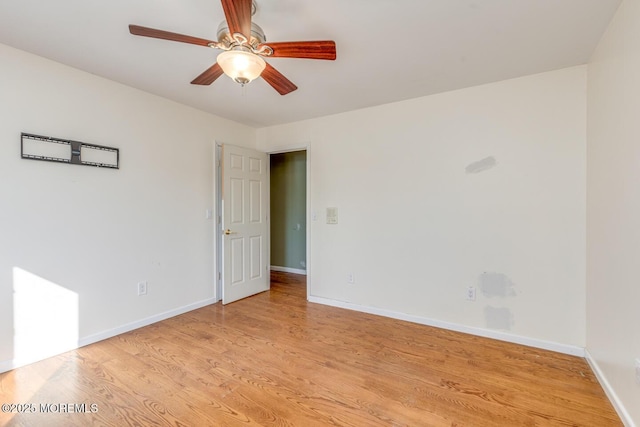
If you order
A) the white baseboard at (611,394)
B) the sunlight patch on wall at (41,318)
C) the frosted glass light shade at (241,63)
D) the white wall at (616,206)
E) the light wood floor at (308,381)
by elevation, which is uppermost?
the frosted glass light shade at (241,63)

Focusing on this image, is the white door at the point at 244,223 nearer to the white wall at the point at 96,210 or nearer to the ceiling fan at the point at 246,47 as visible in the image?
the white wall at the point at 96,210

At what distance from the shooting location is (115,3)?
165 centimetres

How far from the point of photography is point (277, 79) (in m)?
1.94

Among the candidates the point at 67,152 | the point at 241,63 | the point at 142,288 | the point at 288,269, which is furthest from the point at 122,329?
the point at 288,269

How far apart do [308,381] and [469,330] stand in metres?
1.69

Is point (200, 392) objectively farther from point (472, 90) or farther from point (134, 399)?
point (472, 90)

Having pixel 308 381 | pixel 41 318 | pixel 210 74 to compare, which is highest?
pixel 210 74

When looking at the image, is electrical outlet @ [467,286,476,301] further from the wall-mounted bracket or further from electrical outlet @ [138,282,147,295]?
the wall-mounted bracket

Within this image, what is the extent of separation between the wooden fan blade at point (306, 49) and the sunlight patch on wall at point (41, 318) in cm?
247

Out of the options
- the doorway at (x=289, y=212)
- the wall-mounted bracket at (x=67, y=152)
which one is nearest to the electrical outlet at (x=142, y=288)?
the wall-mounted bracket at (x=67, y=152)

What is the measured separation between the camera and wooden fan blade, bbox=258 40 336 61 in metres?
1.53

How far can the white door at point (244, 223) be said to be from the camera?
3582 millimetres

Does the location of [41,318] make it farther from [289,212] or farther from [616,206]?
[616,206]

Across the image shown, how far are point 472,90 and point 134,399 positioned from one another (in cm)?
362
